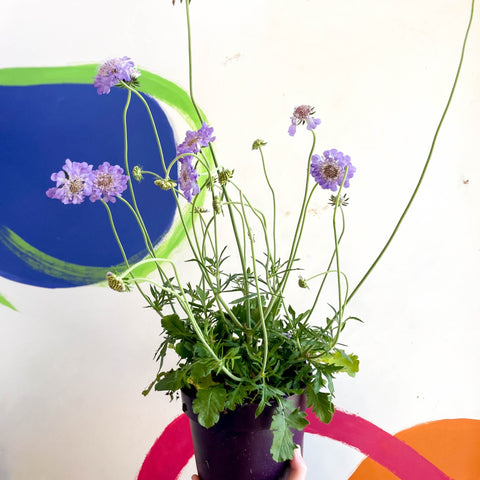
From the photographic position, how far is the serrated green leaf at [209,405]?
0.57 metres

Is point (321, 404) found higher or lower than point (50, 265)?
lower

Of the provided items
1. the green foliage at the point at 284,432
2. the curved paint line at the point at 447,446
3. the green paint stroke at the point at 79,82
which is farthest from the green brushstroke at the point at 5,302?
the curved paint line at the point at 447,446

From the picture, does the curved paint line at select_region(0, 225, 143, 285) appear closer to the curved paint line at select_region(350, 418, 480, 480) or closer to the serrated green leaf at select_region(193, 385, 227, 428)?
the serrated green leaf at select_region(193, 385, 227, 428)

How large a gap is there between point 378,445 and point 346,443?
0.22 ft

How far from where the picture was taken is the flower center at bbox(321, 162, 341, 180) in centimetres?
59

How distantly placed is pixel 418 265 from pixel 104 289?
65 cm

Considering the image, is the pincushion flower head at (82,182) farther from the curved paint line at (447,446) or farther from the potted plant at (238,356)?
the curved paint line at (447,446)

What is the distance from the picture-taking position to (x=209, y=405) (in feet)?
1.87

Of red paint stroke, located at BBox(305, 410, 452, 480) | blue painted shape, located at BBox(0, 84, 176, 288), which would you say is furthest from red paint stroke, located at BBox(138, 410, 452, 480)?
blue painted shape, located at BBox(0, 84, 176, 288)

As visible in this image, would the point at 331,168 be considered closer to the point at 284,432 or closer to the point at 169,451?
the point at 284,432

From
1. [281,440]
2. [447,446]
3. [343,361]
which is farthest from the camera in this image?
[447,446]

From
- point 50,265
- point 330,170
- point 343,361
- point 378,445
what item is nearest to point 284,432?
point 343,361

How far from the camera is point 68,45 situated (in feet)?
3.07

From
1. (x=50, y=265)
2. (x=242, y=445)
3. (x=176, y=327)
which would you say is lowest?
(x=242, y=445)
